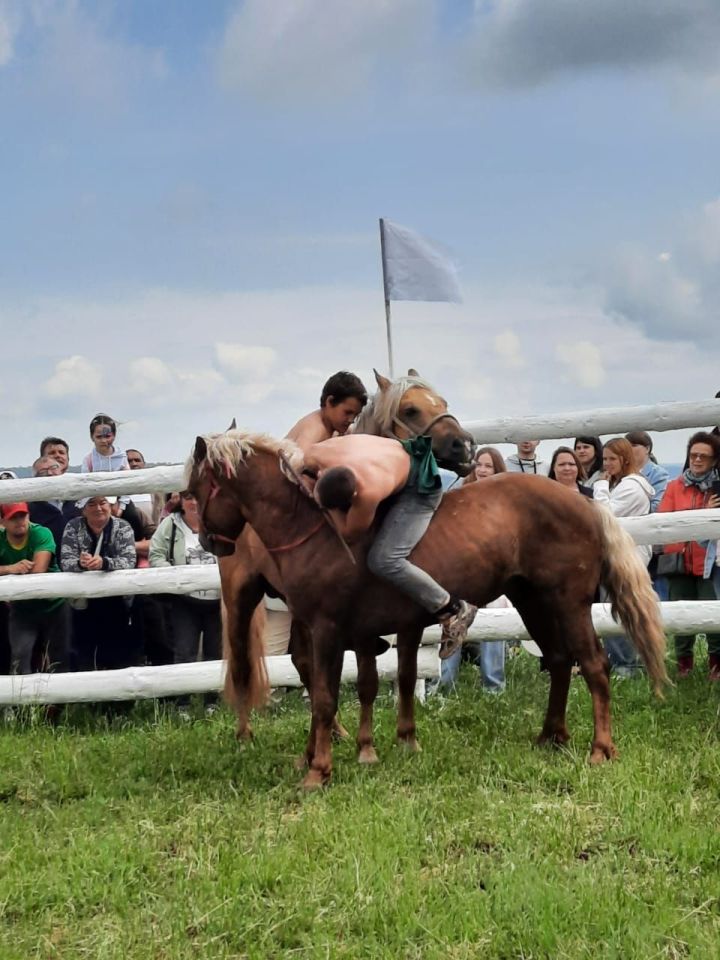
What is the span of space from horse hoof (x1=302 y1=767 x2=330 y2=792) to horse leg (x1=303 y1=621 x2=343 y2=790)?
0.01m

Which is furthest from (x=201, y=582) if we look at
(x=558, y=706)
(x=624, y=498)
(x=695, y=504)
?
(x=695, y=504)

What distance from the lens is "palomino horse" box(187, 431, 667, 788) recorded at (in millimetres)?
6254

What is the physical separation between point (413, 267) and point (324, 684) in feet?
13.3

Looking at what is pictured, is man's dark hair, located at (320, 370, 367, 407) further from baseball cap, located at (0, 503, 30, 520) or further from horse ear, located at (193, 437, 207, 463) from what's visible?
baseball cap, located at (0, 503, 30, 520)

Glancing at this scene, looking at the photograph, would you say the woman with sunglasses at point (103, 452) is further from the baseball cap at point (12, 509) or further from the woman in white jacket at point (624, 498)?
the woman in white jacket at point (624, 498)

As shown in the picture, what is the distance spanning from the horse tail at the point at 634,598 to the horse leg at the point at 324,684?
1.64 m

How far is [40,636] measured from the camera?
29.3 feet

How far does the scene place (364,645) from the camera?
6.57 metres

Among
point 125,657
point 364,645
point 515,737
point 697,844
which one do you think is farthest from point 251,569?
point 697,844

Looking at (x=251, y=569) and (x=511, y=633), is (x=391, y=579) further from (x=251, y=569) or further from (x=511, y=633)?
(x=511, y=633)

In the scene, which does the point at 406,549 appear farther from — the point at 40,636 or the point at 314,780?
the point at 40,636

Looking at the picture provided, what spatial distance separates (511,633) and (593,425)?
5.12 feet

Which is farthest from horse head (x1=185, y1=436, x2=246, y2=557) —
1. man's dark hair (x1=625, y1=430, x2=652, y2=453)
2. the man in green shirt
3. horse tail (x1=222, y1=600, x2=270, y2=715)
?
man's dark hair (x1=625, y1=430, x2=652, y2=453)

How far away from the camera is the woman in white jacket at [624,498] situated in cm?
890
